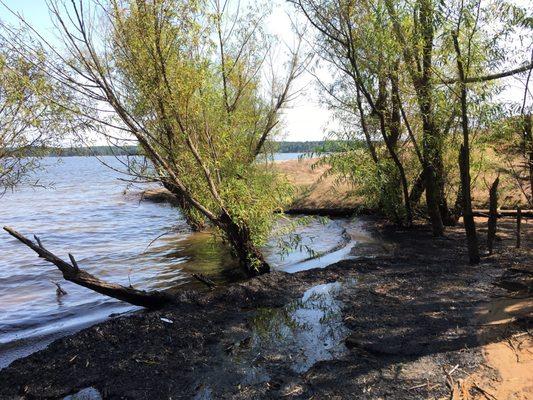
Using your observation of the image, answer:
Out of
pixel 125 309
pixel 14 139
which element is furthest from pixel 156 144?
pixel 125 309

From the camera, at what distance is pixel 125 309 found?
8891 millimetres

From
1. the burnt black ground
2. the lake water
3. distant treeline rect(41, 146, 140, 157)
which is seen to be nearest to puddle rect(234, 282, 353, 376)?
the burnt black ground

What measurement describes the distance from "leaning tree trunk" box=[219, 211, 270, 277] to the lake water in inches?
30.4

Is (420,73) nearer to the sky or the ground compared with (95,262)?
nearer to the sky

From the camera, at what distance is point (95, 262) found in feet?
45.1

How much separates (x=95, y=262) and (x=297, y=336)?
30.0 feet

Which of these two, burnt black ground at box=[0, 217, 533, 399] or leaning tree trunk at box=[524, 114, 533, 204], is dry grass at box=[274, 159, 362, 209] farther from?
burnt black ground at box=[0, 217, 533, 399]

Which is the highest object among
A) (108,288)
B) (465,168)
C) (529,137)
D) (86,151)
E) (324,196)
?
(529,137)

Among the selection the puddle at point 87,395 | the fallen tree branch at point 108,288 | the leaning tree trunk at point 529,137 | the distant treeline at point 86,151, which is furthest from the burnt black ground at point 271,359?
the distant treeline at point 86,151

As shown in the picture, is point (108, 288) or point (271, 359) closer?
point (271, 359)

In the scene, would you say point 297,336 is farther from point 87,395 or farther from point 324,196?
point 324,196

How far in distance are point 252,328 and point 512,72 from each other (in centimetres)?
765

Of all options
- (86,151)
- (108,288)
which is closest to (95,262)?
(86,151)

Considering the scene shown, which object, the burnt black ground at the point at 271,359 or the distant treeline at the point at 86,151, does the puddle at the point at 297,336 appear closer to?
the burnt black ground at the point at 271,359
